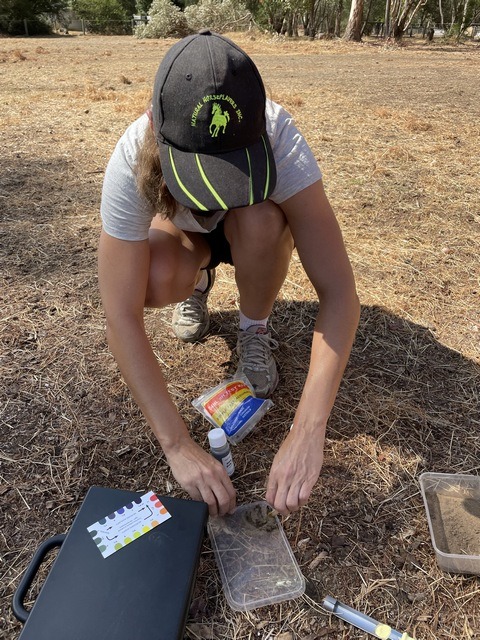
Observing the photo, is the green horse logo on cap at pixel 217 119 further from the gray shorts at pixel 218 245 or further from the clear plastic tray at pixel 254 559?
the clear plastic tray at pixel 254 559

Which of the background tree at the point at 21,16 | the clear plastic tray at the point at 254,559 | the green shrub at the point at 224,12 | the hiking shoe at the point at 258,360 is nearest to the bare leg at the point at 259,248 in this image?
the hiking shoe at the point at 258,360

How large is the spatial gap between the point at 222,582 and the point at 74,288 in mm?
1595

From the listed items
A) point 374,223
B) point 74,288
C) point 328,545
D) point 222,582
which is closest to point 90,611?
point 222,582

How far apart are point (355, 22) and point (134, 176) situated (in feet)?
57.5

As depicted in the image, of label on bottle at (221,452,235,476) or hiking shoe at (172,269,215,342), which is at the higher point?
hiking shoe at (172,269,215,342)

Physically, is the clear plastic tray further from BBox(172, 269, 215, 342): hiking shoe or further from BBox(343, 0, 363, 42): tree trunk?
BBox(343, 0, 363, 42): tree trunk

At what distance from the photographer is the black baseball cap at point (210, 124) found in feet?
3.47

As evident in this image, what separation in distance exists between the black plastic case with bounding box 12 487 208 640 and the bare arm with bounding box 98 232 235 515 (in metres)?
0.08

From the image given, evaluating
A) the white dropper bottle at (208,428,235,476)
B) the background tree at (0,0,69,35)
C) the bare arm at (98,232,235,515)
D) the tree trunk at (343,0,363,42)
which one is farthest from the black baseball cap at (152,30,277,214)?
the background tree at (0,0,69,35)

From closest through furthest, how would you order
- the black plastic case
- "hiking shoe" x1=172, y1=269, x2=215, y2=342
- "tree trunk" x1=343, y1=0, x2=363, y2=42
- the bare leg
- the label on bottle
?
1. the black plastic case
2. the label on bottle
3. the bare leg
4. "hiking shoe" x1=172, y1=269, x2=215, y2=342
5. "tree trunk" x1=343, y1=0, x2=363, y2=42

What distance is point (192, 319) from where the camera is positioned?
206cm

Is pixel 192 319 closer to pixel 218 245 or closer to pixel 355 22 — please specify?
pixel 218 245

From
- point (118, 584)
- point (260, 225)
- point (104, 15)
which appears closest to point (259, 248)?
point (260, 225)

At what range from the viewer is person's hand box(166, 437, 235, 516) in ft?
4.17
